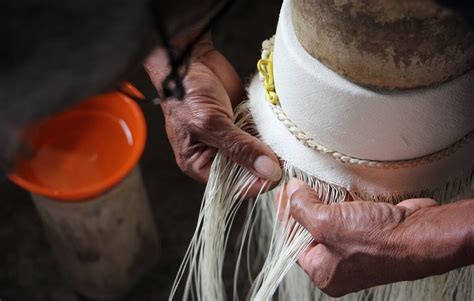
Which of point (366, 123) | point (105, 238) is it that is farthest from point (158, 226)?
point (366, 123)

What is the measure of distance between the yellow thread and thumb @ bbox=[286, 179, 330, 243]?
11 cm

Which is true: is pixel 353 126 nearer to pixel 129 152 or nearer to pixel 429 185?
pixel 429 185

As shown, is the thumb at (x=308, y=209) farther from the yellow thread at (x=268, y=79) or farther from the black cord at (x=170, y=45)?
the black cord at (x=170, y=45)

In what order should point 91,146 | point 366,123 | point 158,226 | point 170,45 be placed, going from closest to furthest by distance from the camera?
1. point 170,45
2. point 366,123
3. point 91,146
4. point 158,226

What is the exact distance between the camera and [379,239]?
82cm

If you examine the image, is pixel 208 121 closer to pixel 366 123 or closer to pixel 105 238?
pixel 366 123

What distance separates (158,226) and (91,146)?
1.12 feet

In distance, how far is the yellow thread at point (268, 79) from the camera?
2.97ft

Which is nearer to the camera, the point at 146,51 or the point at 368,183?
the point at 146,51

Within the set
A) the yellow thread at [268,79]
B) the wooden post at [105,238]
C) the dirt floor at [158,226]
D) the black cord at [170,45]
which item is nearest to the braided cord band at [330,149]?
the yellow thread at [268,79]

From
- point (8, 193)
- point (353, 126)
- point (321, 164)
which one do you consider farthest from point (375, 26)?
point (8, 193)

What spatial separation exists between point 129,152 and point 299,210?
606mm

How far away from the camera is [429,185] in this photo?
910 mm

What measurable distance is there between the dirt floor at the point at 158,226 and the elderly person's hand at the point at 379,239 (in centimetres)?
78
